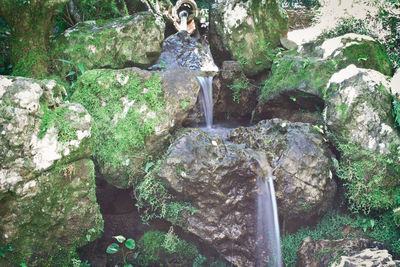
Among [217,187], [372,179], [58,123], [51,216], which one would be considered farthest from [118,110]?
[372,179]

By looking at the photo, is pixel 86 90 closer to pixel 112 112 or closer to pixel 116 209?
pixel 112 112

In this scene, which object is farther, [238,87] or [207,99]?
[238,87]

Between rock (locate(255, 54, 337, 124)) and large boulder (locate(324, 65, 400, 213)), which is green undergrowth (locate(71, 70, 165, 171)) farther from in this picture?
large boulder (locate(324, 65, 400, 213))

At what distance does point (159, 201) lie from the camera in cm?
442

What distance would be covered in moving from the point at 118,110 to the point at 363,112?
400 centimetres

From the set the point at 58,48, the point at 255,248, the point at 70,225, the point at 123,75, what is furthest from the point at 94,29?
the point at 255,248

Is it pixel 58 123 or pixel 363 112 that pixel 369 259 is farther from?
pixel 58 123

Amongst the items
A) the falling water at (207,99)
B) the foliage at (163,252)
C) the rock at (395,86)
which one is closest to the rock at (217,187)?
the foliage at (163,252)

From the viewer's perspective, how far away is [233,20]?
7312 mm

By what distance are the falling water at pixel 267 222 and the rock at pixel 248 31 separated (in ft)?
11.7

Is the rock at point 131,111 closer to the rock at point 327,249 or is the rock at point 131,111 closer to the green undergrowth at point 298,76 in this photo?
the green undergrowth at point 298,76

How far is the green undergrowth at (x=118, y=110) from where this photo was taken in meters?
4.67

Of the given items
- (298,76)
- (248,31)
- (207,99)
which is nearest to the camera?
(298,76)

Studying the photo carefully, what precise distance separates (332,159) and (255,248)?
6.30 ft
